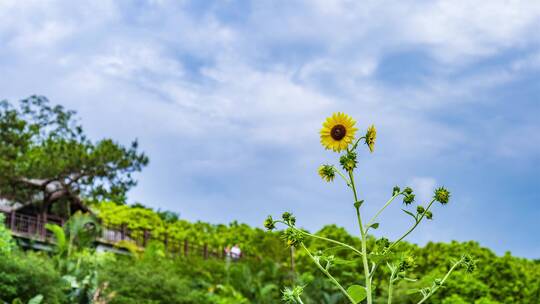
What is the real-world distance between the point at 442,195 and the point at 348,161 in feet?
1.92

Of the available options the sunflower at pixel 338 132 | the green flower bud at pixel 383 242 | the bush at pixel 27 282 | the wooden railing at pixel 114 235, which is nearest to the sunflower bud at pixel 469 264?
the green flower bud at pixel 383 242

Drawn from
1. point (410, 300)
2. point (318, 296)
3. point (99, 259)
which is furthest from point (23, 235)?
point (410, 300)

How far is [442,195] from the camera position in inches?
170

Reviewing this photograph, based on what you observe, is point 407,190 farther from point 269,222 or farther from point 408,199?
point 269,222

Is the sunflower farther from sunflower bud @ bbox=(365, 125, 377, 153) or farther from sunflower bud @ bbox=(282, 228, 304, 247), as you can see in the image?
sunflower bud @ bbox=(282, 228, 304, 247)

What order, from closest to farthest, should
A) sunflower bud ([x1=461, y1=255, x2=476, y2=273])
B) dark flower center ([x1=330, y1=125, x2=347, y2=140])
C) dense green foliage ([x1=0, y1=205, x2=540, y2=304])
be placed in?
dark flower center ([x1=330, y1=125, x2=347, y2=140]) → sunflower bud ([x1=461, y1=255, x2=476, y2=273]) → dense green foliage ([x1=0, y1=205, x2=540, y2=304])

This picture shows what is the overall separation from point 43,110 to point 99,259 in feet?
63.0

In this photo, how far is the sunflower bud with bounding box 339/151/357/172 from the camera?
4.12 m

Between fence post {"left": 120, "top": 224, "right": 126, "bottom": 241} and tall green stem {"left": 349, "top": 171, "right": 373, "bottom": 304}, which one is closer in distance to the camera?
tall green stem {"left": 349, "top": 171, "right": 373, "bottom": 304}

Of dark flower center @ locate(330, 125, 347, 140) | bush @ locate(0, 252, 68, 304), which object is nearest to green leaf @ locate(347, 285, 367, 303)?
dark flower center @ locate(330, 125, 347, 140)

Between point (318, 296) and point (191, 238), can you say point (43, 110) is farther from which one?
point (318, 296)

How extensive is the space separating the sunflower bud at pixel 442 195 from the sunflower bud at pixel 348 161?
534mm

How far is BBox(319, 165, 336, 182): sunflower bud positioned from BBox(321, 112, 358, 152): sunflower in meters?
0.10

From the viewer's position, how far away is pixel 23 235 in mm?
27016
